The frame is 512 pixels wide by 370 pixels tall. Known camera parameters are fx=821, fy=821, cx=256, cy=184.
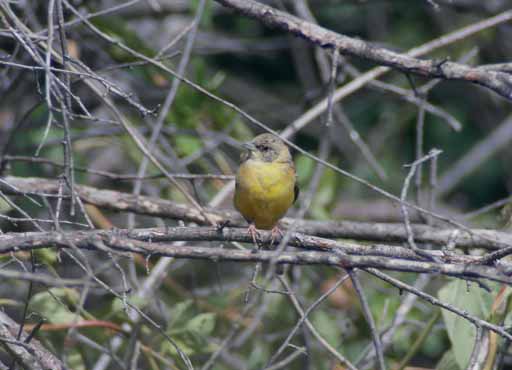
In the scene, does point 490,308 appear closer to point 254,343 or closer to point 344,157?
point 254,343

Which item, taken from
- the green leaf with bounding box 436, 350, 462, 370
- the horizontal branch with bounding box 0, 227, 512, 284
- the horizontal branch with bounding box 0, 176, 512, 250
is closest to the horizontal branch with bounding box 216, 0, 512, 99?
the horizontal branch with bounding box 0, 176, 512, 250

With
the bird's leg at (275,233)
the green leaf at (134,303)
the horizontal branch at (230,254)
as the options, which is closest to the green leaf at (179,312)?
the green leaf at (134,303)

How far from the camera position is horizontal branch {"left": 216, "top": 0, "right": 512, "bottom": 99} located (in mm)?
4109

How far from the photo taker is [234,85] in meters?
9.37

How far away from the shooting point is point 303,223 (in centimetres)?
496

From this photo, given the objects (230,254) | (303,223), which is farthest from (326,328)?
(230,254)

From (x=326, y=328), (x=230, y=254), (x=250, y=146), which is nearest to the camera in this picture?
(x=230, y=254)

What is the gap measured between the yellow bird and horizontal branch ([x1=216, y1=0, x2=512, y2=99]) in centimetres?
108

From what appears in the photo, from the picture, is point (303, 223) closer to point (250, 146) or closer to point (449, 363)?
point (250, 146)

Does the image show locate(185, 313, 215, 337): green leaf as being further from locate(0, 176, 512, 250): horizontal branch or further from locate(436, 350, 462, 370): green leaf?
locate(436, 350, 462, 370): green leaf

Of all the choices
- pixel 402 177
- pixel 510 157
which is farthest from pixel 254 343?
pixel 510 157

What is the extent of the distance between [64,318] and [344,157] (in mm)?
5521

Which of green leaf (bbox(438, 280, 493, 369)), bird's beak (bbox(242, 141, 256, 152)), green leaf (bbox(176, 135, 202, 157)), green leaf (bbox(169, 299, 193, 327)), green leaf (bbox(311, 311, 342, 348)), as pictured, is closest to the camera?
green leaf (bbox(438, 280, 493, 369))

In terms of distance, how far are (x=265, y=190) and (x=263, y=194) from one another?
0.14 feet
